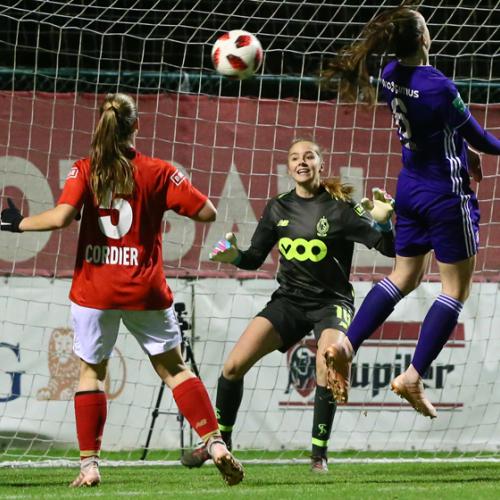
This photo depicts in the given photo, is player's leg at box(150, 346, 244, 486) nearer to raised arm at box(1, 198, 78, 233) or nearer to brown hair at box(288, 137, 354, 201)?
raised arm at box(1, 198, 78, 233)

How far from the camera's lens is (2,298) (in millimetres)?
8969

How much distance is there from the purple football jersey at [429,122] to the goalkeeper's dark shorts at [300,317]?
1.32 meters

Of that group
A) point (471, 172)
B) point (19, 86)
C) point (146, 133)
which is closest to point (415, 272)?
point (471, 172)

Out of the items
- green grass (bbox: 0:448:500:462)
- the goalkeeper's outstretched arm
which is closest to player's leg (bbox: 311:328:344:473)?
the goalkeeper's outstretched arm

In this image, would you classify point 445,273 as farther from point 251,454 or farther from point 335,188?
point 251,454

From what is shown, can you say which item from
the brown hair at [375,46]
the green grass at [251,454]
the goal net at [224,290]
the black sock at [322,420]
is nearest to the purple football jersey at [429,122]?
the brown hair at [375,46]

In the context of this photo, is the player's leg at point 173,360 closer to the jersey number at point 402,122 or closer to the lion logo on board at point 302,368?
the jersey number at point 402,122

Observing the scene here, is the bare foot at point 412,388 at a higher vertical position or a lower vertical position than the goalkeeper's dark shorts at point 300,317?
lower

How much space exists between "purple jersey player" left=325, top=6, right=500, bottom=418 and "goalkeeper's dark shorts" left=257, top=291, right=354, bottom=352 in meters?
1.00

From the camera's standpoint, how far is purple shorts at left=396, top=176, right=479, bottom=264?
5.91 metres

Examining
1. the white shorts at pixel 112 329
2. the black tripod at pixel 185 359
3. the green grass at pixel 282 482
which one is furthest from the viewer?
the black tripod at pixel 185 359

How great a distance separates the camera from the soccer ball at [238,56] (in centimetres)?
704

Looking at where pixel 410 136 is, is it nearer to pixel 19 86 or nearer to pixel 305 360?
pixel 305 360

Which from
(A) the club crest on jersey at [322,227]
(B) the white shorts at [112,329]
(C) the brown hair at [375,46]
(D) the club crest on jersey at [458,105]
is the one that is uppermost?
(C) the brown hair at [375,46]
